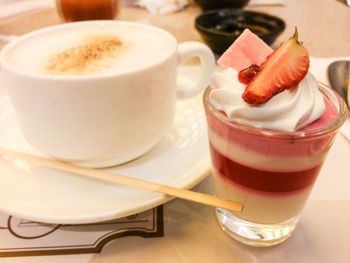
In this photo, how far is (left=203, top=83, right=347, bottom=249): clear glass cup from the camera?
449mm

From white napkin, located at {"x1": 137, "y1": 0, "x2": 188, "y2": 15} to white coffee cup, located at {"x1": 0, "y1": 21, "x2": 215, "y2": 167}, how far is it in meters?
1.09

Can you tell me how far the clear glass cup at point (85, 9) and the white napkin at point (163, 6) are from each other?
33cm

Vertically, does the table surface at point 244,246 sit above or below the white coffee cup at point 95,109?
below

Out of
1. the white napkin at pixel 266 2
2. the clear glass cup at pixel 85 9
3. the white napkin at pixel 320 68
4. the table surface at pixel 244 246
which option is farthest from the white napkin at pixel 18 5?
the table surface at pixel 244 246

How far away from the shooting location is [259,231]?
1.73ft

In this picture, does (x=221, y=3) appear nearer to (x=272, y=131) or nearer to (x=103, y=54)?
(x=103, y=54)

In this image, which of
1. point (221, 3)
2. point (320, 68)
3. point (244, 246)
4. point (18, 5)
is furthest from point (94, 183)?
point (18, 5)

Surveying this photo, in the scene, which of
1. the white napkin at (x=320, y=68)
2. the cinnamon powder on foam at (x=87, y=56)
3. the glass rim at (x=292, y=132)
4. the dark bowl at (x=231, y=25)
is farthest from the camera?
the dark bowl at (x=231, y=25)

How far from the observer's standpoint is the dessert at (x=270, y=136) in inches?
17.9

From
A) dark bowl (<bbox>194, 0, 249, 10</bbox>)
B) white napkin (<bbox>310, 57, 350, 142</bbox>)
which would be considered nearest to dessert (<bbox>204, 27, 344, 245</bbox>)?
white napkin (<bbox>310, 57, 350, 142</bbox>)

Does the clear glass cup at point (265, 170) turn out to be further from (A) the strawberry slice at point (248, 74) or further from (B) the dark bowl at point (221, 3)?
(B) the dark bowl at point (221, 3)

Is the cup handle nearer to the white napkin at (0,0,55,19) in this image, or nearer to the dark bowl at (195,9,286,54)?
the dark bowl at (195,9,286,54)

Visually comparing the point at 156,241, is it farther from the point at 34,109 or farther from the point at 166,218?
the point at 34,109

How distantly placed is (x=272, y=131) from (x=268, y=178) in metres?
0.07
